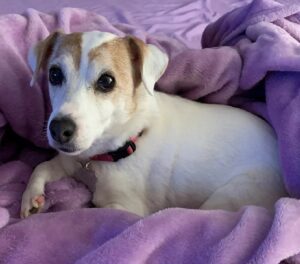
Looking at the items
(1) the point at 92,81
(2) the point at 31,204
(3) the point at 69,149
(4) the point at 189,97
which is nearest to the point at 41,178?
(2) the point at 31,204

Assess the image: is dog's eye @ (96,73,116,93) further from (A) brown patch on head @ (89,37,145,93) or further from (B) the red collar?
(B) the red collar

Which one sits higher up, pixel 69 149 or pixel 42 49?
pixel 42 49

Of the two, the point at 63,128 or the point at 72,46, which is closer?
the point at 63,128

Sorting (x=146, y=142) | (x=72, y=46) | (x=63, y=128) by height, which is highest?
(x=72, y=46)

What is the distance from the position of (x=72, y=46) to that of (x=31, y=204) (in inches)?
16.3

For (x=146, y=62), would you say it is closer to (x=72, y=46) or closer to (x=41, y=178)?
(x=72, y=46)

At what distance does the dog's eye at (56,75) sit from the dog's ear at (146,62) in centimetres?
19

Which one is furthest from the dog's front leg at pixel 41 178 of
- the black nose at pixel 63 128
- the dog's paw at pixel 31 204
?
the black nose at pixel 63 128

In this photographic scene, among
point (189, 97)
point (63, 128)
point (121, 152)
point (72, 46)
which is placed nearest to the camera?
point (63, 128)

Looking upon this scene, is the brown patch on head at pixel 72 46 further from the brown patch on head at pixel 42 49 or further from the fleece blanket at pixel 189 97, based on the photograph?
the fleece blanket at pixel 189 97

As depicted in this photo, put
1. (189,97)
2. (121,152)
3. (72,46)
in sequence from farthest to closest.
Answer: (189,97) < (121,152) < (72,46)

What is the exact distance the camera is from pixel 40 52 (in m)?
1.26

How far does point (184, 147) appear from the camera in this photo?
1307mm

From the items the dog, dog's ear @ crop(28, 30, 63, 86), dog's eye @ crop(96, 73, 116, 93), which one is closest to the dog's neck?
the dog
